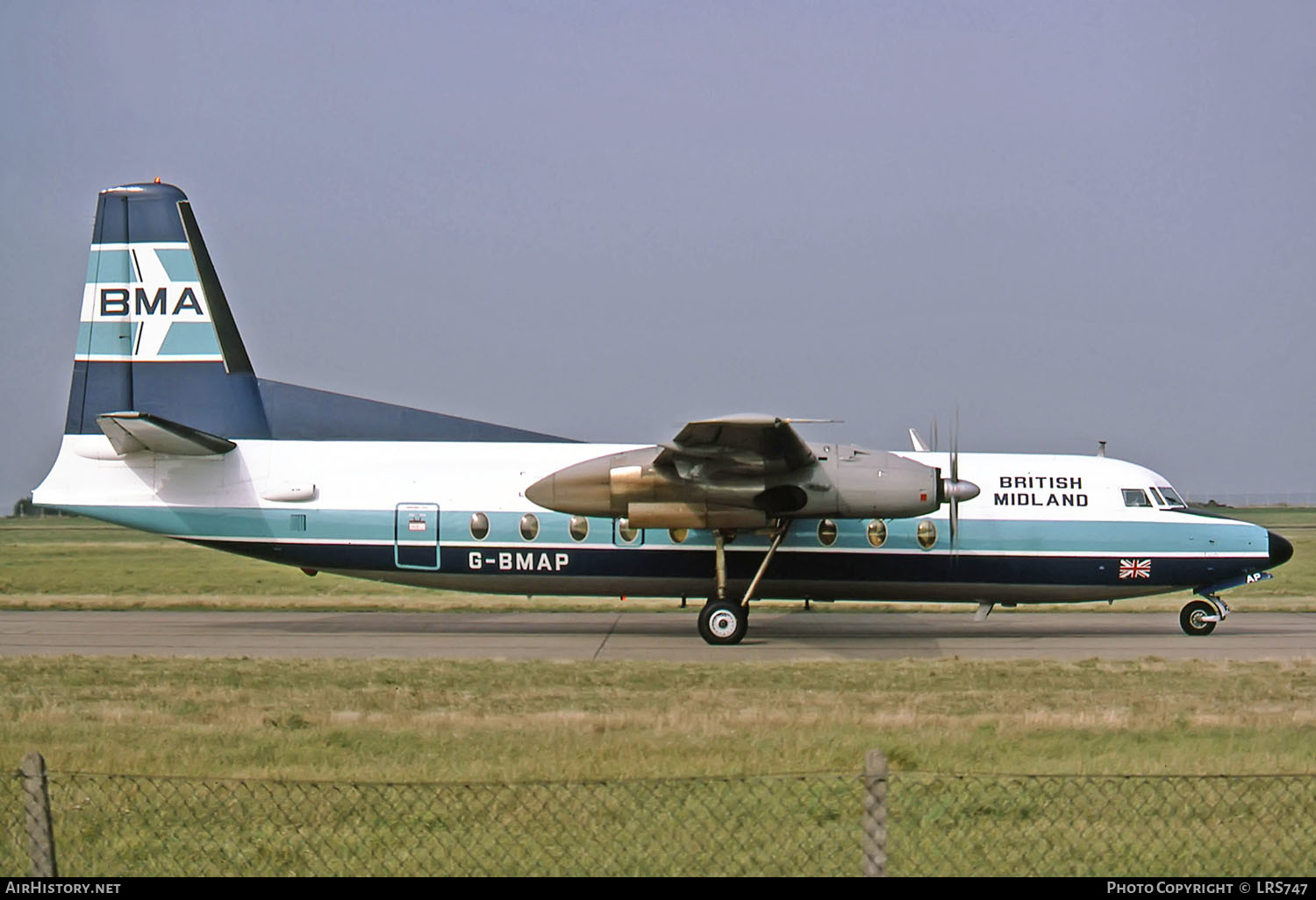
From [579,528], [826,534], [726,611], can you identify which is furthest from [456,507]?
[826,534]

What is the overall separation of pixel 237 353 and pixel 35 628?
5.94 metres

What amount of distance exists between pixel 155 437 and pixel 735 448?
9475 millimetres

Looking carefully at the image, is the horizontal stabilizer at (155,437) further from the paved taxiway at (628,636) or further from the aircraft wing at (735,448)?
the aircraft wing at (735,448)

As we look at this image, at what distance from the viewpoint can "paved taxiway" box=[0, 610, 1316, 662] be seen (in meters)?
18.8

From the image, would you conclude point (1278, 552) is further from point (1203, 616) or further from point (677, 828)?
point (677, 828)

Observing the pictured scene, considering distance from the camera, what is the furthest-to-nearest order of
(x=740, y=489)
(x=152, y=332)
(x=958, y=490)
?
1. (x=152, y=332)
2. (x=958, y=490)
3. (x=740, y=489)

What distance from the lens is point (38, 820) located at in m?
5.48

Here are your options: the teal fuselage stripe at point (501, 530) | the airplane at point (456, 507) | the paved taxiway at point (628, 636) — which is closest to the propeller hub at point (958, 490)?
the airplane at point (456, 507)

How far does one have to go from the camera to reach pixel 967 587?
68.9 feet

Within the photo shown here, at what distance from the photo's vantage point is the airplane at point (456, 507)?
67.8 ft

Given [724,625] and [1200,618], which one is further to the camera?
[1200,618]

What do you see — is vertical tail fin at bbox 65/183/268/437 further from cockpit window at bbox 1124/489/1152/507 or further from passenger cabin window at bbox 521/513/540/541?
cockpit window at bbox 1124/489/1152/507

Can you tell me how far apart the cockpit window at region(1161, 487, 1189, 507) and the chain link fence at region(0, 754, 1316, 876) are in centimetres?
1328
